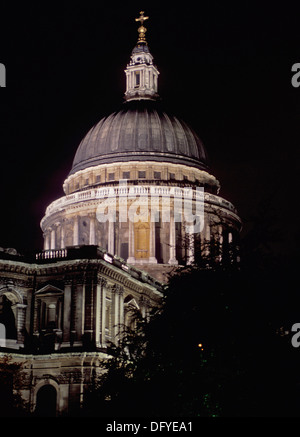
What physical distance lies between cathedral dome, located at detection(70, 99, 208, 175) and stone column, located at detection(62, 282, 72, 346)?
99.4 feet

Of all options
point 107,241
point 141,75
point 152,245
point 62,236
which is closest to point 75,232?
point 62,236

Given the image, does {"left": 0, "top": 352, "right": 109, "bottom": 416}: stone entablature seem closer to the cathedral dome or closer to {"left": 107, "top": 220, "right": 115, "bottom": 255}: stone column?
{"left": 107, "top": 220, "right": 115, "bottom": 255}: stone column

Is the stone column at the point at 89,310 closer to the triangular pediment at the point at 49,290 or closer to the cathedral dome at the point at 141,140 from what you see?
the triangular pediment at the point at 49,290

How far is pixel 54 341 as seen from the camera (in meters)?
57.4

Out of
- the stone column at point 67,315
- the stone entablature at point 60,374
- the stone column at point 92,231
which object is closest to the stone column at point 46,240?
the stone column at point 92,231

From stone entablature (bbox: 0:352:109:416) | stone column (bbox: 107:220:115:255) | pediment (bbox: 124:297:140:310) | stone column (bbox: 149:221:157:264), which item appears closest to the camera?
stone entablature (bbox: 0:352:109:416)

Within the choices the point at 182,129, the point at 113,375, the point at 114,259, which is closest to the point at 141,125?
the point at 182,129

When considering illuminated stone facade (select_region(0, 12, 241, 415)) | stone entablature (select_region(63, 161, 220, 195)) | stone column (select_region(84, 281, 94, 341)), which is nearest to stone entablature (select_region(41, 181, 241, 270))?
illuminated stone facade (select_region(0, 12, 241, 415))

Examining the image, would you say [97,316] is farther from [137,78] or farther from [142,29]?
[142,29]

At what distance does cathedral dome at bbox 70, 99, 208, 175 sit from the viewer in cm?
8681

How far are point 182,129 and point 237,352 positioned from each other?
6133cm

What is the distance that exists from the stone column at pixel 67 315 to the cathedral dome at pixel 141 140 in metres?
30.3

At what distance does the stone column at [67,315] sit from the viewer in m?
56.4

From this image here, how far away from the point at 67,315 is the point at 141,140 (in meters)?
34.7
